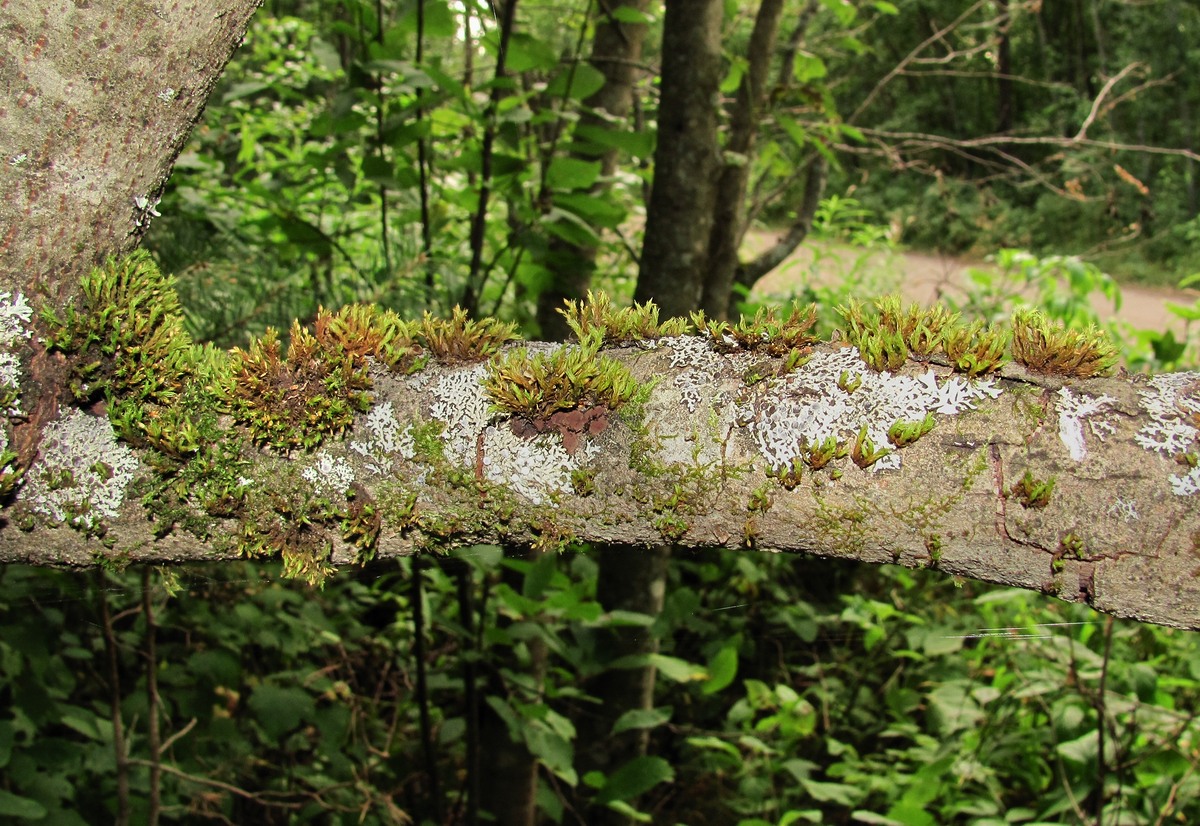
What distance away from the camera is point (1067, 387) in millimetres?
778

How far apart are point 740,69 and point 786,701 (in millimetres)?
2268

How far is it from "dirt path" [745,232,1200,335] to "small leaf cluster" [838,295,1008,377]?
4.11 meters

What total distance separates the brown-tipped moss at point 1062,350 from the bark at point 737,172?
2193mm

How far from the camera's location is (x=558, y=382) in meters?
0.84

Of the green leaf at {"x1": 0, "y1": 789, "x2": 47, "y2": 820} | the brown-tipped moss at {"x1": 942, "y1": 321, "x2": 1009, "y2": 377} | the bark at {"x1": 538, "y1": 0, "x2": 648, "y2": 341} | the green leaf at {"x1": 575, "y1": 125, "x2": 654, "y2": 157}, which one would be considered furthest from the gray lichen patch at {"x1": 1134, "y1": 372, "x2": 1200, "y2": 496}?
the bark at {"x1": 538, "y1": 0, "x2": 648, "y2": 341}

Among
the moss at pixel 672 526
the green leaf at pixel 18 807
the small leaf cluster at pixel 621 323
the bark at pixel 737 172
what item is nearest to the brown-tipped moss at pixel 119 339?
the small leaf cluster at pixel 621 323

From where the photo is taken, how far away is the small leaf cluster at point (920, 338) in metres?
0.80

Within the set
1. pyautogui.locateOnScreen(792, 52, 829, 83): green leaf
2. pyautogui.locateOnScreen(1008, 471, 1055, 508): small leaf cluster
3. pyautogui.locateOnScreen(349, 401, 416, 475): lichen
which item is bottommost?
pyautogui.locateOnScreen(349, 401, 416, 475): lichen

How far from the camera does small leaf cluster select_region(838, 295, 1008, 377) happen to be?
80 cm

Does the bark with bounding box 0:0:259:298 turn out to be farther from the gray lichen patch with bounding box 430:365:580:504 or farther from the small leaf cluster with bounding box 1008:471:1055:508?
the small leaf cluster with bounding box 1008:471:1055:508

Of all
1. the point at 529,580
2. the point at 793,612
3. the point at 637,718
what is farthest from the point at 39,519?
the point at 793,612

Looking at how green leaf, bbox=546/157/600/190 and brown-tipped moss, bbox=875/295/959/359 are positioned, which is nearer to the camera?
brown-tipped moss, bbox=875/295/959/359

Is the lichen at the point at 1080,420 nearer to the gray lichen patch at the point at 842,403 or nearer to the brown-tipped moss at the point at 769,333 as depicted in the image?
the gray lichen patch at the point at 842,403

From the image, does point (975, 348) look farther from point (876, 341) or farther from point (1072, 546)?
point (1072, 546)
